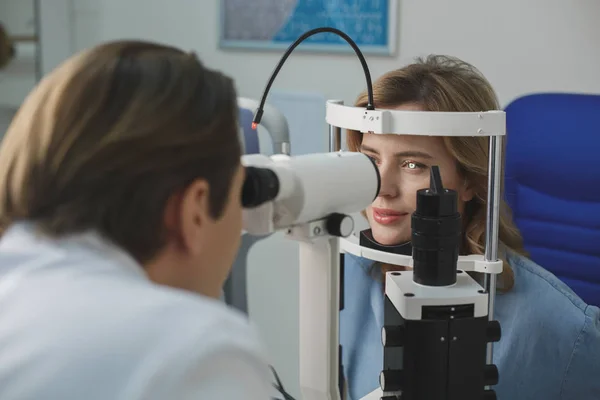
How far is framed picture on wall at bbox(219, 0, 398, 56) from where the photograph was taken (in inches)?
97.6

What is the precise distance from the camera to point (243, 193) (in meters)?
0.87

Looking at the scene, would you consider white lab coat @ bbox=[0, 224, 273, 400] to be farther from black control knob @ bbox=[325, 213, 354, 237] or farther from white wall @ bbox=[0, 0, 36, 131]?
white wall @ bbox=[0, 0, 36, 131]

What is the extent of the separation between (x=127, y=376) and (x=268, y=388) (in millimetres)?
159

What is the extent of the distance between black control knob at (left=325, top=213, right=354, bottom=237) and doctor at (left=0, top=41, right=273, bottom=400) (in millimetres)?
238

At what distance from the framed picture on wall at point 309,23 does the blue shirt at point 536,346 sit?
3.98ft

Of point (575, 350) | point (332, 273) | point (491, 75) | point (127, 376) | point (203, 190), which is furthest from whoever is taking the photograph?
point (491, 75)

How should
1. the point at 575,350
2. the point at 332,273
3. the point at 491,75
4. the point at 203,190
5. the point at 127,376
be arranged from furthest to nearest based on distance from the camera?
the point at 491,75, the point at 575,350, the point at 332,273, the point at 203,190, the point at 127,376

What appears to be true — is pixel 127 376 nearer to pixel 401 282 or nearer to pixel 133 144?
pixel 133 144

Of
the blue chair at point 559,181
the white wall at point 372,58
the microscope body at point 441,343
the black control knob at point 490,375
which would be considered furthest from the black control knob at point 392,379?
the white wall at point 372,58

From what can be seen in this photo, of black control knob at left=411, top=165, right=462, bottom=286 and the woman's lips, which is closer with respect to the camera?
black control knob at left=411, top=165, right=462, bottom=286

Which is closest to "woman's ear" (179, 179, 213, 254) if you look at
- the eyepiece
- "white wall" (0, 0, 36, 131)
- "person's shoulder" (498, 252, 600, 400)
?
the eyepiece

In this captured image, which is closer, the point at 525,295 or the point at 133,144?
the point at 133,144

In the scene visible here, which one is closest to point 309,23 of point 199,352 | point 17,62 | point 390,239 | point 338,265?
point 17,62

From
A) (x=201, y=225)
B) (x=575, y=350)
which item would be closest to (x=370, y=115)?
(x=201, y=225)
